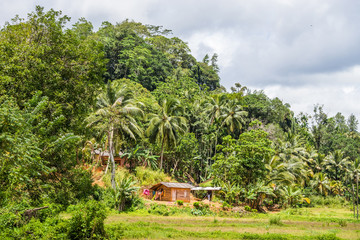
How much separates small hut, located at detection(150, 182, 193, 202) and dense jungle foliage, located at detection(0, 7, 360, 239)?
3.03m

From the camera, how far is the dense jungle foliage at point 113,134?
12930 mm

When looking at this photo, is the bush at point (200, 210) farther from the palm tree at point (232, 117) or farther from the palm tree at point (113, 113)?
the palm tree at point (232, 117)

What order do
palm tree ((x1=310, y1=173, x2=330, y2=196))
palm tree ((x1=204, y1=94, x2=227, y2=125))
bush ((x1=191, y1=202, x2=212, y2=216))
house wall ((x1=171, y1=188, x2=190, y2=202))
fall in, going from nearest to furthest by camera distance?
bush ((x1=191, y1=202, x2=212, y2=216)), house wall ((x1=171, y1=188, x2=190, y2=202)), palm tree ((x1=204, y1=94, x2=227, y2=125)), palm tree ((x1=310, y1=173, x2=330, y2=196))

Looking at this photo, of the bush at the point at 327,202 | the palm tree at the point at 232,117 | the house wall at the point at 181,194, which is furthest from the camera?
the palm tree at the point at 232,117

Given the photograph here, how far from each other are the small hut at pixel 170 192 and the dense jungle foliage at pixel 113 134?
303 centimetres

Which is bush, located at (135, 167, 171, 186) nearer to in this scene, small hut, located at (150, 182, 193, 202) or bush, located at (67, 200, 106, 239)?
small hut, located at (150, 182, 193, 202)

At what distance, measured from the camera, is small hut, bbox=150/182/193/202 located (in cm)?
3328

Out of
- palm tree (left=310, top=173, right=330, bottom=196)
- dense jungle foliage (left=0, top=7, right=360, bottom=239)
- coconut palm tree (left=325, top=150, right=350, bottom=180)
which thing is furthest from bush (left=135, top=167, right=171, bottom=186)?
coconut palm tree (left=325, top=150, right=350, bottom=180)

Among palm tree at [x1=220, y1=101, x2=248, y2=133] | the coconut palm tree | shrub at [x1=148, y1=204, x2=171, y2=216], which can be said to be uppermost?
palm tree at [x1=220, y1=101, x2=248, y2=133]

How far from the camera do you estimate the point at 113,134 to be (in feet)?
107

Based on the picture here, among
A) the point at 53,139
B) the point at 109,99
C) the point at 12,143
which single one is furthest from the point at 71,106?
the point at 109,99

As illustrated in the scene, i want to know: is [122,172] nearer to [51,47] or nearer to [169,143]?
[169,143]

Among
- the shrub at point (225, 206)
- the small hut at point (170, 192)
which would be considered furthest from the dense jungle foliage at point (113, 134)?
the small hut at point (170, 192)

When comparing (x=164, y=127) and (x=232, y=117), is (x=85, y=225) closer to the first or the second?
(x=164, y=127)
